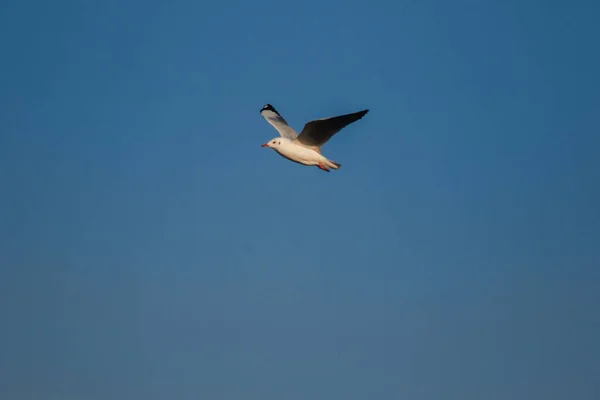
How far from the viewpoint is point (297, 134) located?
68.9 feet

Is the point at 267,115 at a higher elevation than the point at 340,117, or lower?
higher

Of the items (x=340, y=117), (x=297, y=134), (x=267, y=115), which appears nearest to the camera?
(x=340, y=117)

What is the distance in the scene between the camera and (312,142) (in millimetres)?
19875

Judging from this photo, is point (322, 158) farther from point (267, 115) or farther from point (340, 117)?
point (267, 115)

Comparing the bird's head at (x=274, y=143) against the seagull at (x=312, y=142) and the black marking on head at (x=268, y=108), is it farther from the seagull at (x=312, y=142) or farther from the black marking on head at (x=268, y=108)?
the black marking on head at (x=268, y=108)

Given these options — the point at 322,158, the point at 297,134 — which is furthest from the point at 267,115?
the point at 322,158

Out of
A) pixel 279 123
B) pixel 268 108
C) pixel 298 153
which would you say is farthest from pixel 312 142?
pixel 268 108

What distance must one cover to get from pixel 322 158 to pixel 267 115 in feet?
12.0

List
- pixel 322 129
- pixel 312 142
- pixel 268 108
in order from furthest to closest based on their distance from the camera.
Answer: pixel 268 108 → pixel 312 142 → pixel 322 129

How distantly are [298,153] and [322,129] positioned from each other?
102 centimetres

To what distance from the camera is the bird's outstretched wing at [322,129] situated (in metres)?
18.6

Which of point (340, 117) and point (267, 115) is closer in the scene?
point (340, 117)

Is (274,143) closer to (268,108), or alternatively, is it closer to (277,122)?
(277,122)

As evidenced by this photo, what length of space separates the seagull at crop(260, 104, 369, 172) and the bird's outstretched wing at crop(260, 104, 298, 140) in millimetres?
59
